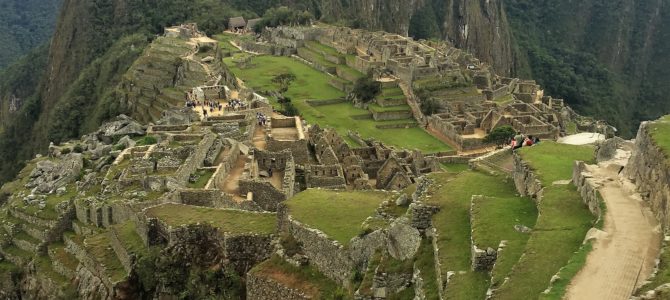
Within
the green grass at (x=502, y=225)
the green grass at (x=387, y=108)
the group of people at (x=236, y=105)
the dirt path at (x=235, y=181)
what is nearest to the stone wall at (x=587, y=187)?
the green grass at (x=502, y=225)

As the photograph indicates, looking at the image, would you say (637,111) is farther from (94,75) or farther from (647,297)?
(647,297)

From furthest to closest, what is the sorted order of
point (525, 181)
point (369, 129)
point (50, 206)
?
point (369, 129) → point (50, 206) → point (525, 181)

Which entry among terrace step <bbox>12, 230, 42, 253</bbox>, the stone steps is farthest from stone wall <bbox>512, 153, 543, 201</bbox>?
terrace step <bbox>12, 230, 42, 253</bbox>

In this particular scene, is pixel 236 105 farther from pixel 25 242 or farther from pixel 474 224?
pixel 474 224

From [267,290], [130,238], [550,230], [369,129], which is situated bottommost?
[369,129]

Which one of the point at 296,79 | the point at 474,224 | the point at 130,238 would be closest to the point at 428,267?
the point at 474,224

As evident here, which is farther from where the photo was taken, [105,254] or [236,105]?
[236,105]

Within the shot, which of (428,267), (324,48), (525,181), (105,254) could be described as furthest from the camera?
(324,48)

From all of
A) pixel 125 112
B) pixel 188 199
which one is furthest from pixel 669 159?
pixel 125 112

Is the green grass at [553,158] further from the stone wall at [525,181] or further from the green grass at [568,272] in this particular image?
the green grass at [568,272]
